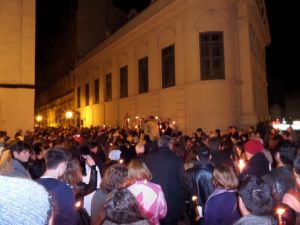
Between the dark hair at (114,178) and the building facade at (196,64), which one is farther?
the building facade at (196,64)

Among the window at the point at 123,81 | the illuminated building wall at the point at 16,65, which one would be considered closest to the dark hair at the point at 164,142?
the illuminated building wall at the point at 16,65

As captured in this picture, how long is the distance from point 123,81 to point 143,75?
4395mm

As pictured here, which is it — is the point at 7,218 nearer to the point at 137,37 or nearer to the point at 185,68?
the point at 185,68

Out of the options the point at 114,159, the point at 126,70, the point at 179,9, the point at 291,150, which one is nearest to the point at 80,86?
the point at 126,70

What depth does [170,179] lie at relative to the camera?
5891 millimetres

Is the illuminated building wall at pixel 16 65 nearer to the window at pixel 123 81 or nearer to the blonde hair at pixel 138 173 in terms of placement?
the window at pixel 123 81

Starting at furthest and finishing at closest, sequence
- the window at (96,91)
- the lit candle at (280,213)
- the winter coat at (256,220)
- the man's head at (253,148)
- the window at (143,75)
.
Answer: the window at (96,91), the window at (143,75), the man's head at (253,148), the lit candle at (280,213), the winter coat at (256,220)

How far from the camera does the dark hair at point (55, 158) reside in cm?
375

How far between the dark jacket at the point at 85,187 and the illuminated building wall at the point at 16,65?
50.8ft

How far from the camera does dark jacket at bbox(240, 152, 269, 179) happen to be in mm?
6160

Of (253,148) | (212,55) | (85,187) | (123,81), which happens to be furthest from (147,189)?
(123,81)

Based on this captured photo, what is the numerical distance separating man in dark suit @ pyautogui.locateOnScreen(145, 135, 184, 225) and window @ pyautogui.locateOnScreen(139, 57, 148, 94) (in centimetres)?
2338

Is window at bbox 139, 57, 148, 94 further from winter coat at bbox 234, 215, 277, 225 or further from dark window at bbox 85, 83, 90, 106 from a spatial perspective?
winter coat at bbox 234, 215, 277, 225

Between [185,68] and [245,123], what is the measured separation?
18.6 ft
